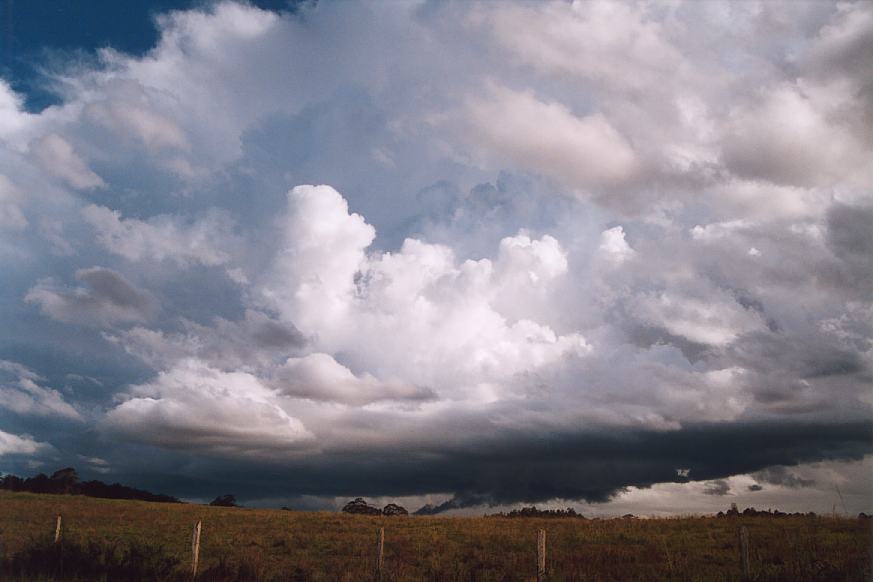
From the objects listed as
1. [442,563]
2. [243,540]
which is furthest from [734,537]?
[243,540]

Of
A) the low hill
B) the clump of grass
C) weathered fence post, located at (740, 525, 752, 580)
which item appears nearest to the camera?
the clump of grass

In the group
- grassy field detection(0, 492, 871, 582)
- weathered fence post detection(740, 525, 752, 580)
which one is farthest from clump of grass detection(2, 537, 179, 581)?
weathered fence post detection(740, 525, 752, 580)

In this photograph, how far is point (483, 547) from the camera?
3209cm

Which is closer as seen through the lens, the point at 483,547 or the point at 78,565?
the point at 78,565

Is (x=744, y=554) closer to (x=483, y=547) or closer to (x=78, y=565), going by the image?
(x=483, y=547)

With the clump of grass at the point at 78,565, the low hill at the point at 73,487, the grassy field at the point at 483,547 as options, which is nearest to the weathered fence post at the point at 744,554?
the grassy field at the point at 483,547

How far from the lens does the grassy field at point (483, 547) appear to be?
22.4 meters

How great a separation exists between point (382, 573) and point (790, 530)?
75.7 ft

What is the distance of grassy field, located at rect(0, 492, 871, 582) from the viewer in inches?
883

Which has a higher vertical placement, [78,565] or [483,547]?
[78,565]

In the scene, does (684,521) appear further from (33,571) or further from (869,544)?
(33,571)

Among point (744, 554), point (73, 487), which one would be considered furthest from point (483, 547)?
point (73, 487)

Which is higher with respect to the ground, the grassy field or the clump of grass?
the clump of grass

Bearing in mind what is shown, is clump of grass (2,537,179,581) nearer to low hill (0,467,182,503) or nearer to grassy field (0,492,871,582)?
grassy field (0,492,871,582)
